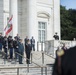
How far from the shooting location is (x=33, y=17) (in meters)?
33.0

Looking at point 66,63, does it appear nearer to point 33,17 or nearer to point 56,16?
point 33,17

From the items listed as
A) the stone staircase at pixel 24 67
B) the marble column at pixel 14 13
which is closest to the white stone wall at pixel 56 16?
the marble column at pixel 14 13

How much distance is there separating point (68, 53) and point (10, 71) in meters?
17.0

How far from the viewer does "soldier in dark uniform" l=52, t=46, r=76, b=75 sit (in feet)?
6.18

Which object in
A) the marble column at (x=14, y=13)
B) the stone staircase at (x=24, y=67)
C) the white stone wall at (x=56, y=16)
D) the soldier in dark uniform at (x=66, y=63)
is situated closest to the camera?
the soldier in dark uniform at (x=66, y=63)

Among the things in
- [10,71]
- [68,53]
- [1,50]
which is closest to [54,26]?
[1,50]

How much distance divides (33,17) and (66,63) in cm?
3115

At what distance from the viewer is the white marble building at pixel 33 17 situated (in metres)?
32.0

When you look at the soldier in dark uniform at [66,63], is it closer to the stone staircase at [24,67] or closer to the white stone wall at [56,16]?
the stone staircase at [24,67]

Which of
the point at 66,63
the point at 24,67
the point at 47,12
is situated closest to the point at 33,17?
the point at 47,12

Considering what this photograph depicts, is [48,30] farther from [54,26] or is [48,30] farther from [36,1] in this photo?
[36,1]

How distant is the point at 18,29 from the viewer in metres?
33.7

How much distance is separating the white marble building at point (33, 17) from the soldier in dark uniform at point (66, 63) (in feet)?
95.4

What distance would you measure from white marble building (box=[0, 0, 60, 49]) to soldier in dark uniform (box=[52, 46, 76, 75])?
29.1 meters
